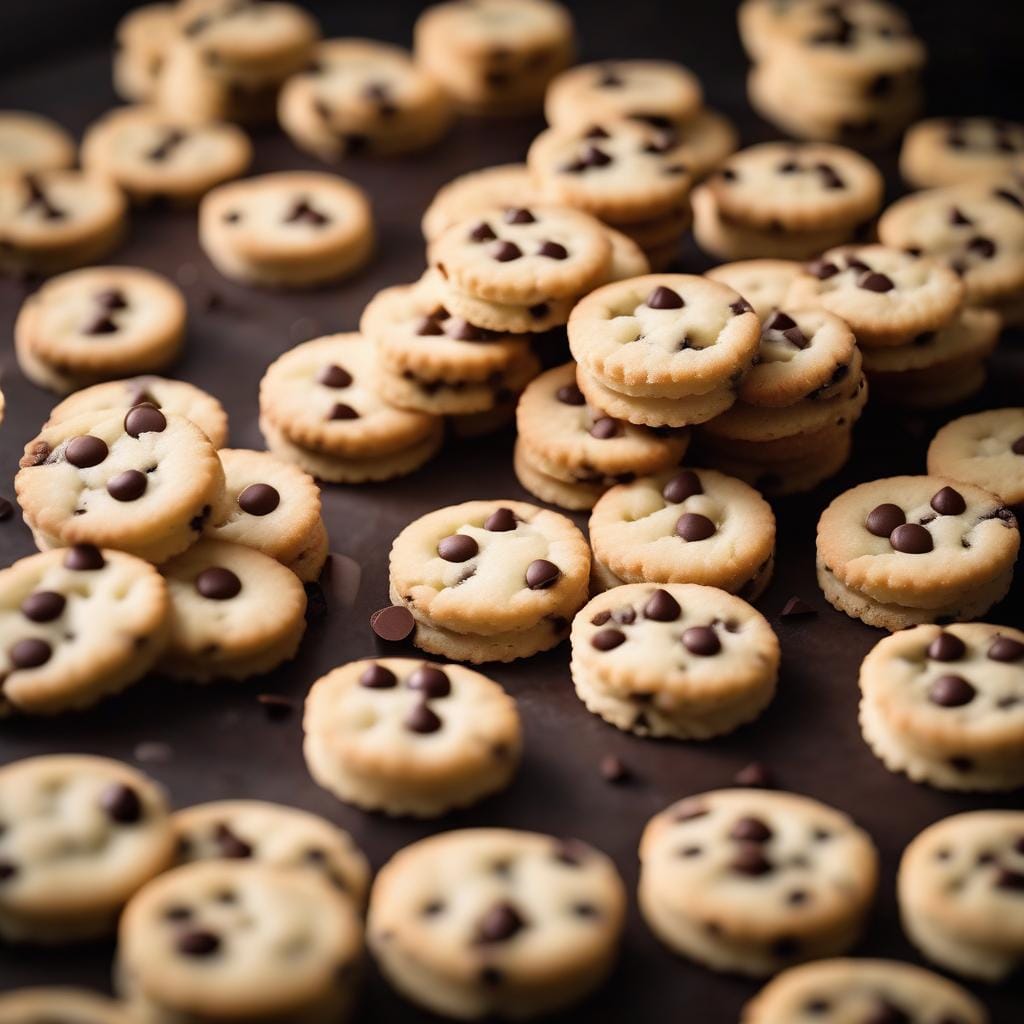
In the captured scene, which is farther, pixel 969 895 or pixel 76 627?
pixel 76 627

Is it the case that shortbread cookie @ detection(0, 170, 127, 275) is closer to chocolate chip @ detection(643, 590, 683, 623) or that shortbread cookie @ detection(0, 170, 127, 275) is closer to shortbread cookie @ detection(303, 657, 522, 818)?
shortbread cookie @ detection(303, 657, 522, 818)

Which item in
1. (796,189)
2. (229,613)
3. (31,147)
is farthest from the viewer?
(31,147)

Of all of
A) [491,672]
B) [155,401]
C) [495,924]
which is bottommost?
[491,672]

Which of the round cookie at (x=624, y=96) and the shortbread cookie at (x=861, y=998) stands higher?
the round cookie at (x=624, y=96)

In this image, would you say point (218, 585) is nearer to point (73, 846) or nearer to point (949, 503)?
point (73, 846)

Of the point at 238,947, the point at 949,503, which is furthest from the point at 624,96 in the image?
the point at 238,947

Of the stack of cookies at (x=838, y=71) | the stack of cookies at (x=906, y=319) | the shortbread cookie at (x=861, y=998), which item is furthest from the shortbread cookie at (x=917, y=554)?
the stack of cookies at (x=838, y=71)

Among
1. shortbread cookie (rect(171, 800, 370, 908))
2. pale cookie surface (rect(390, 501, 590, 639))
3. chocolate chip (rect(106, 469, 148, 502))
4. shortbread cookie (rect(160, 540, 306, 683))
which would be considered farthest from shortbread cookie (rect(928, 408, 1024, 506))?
chocolate chip (rect(106, 469, 148, 502))

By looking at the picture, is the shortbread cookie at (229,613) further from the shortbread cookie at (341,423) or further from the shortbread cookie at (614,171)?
the shortbread cookie at (614,171)
